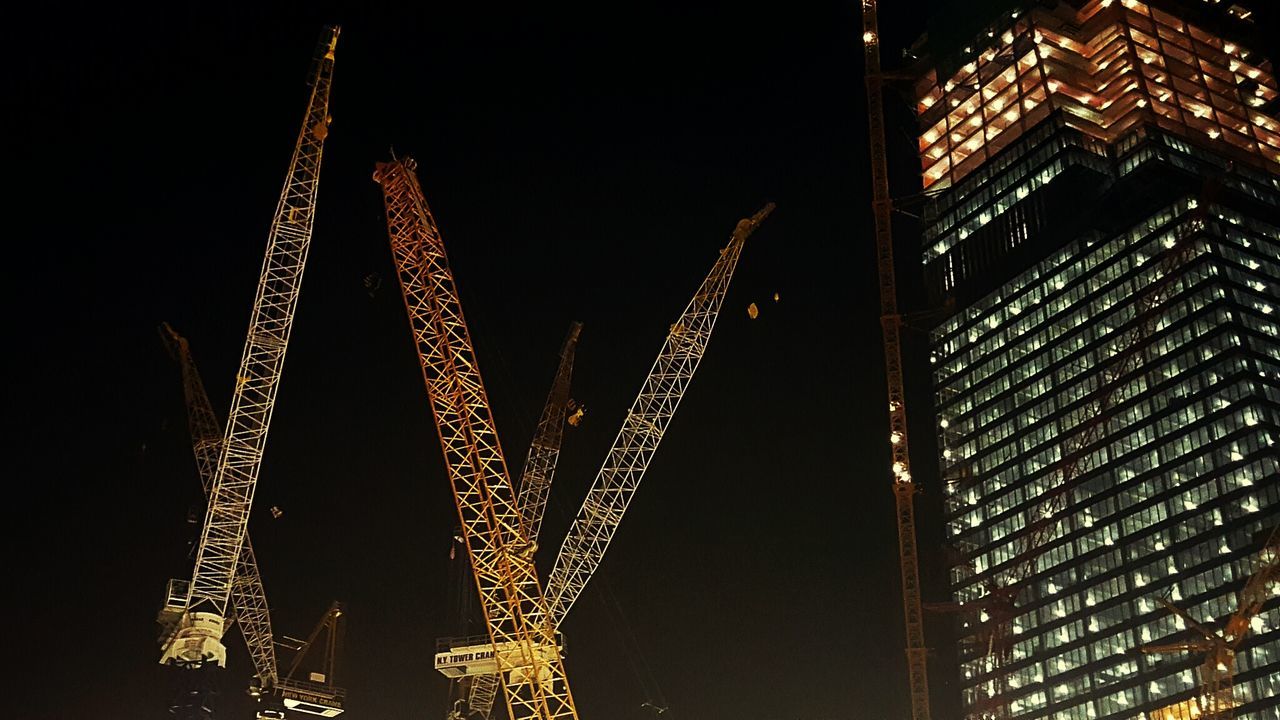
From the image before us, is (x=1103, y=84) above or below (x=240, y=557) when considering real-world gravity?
above

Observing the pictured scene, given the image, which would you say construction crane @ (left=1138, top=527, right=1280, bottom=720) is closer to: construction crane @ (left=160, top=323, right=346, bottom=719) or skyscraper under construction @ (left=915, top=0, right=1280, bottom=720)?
skyscraper under construction @ (left=915, top=0, right=1280, bottom=720)

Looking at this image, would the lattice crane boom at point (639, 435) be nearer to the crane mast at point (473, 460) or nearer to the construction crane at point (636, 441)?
the construction crane at point (636, 441)

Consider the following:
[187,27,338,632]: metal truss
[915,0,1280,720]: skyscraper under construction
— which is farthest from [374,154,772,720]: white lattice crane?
[915,0,1280,720]: skyscraper under construction

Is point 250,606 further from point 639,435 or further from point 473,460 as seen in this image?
point 473,460

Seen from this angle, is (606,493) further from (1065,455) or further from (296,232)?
(1065,455)

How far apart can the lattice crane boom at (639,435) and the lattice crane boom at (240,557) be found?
62.8 ft

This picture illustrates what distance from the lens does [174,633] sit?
228 feet

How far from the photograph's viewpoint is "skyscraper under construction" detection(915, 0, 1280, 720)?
440 feet

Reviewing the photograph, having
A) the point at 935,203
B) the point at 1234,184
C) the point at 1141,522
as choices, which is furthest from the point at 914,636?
the point at 935,203

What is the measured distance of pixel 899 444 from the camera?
10231 cm

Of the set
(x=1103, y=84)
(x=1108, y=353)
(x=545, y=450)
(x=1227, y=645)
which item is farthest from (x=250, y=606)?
(x=1103, y=84)

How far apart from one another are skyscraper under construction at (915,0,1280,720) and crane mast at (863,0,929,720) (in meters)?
10.1

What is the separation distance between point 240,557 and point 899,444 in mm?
46185

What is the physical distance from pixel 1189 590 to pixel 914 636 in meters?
45.4
